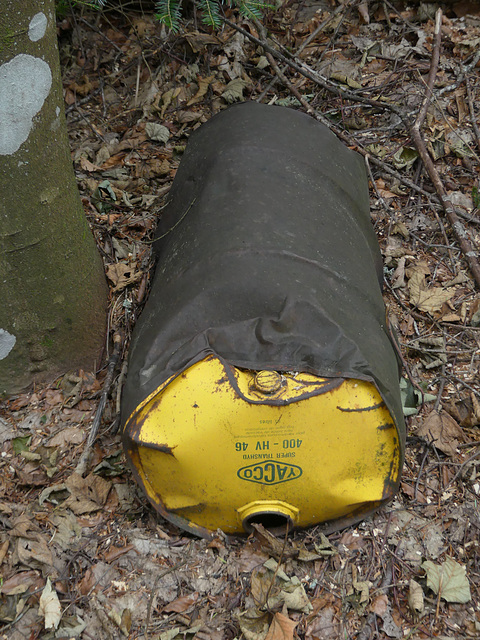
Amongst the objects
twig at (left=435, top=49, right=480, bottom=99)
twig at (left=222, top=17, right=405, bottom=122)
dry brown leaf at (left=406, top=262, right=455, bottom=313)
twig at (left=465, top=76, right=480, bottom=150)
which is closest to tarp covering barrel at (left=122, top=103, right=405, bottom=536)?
dry brown leaf at (left=406, top=262, right=455, bottom=313)

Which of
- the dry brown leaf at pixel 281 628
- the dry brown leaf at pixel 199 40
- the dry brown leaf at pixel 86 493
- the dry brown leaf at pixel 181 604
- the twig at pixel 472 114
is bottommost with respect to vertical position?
the dry brown leaf at pixel 181 604

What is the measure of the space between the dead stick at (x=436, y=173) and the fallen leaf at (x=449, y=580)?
1.48 metres

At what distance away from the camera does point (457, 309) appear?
9.45ft

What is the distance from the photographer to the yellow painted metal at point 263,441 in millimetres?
1803

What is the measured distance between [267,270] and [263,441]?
546 millimetres

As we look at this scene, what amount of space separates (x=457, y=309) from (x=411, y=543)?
1252 mm

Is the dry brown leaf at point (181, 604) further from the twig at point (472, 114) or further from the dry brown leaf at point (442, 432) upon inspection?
the twig at point (472, 114)

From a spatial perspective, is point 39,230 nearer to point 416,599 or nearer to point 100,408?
point 100,408

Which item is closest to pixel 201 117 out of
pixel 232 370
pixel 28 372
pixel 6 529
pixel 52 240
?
pixel 52 240

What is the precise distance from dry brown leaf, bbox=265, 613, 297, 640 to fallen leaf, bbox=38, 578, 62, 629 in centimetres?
65

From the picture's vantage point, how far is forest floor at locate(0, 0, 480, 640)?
74.9 inches

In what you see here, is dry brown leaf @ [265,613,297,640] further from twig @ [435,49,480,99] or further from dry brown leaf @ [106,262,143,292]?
twig @ [435,49,480,99]

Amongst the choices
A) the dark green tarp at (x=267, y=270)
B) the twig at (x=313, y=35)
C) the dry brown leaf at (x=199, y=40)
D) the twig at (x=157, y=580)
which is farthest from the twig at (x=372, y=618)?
the dry brown leaf at (x=199, y=40)

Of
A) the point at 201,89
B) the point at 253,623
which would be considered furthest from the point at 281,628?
the point at 201,89
